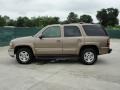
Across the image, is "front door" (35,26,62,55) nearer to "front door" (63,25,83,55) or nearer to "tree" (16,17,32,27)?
"front door" (63,25,83,55)

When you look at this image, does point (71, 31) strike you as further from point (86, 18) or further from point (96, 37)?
point (86, 18)

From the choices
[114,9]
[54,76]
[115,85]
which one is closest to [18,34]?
[54,76]

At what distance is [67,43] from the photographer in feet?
34.3

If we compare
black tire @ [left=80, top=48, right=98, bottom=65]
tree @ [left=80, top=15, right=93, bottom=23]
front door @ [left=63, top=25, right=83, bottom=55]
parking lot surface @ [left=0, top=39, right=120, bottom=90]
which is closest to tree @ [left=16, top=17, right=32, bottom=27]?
tree @ [left=80, top=15, right=93, bottom=23]

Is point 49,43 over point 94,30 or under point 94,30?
under

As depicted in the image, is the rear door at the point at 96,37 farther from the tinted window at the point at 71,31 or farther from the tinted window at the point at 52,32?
the tinted window at the point at 52,32

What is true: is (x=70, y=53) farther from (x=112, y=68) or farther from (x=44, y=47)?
(x=112, y=68)

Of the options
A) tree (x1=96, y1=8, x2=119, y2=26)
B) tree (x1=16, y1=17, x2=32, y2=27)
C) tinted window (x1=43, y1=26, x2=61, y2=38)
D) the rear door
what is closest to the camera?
the rear door

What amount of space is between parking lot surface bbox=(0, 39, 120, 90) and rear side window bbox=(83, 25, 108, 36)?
4.58 ft

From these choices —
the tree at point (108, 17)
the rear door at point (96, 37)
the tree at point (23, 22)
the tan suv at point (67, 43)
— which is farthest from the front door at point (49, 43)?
the tree at point (23, 22)

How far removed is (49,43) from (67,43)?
2.60 feet

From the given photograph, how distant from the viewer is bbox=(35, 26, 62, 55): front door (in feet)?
34.4

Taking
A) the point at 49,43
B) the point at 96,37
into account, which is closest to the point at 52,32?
the point at 49,43

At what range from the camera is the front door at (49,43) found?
10.5m
